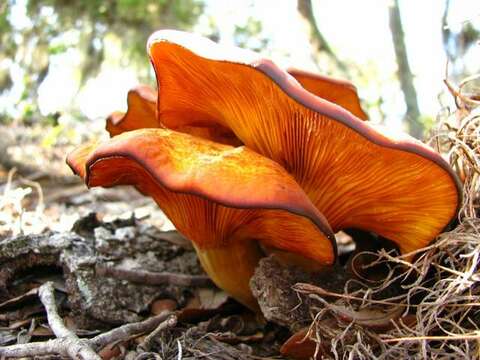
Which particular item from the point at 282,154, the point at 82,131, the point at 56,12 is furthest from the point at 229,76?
the point at 56,12

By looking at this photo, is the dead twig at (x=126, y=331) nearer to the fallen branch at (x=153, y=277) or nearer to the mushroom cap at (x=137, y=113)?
the fallen branch at (x=153, y=277)

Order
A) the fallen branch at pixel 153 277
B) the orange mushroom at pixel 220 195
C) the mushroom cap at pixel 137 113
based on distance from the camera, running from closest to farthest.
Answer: the orange mushroom at pixel 220 195 < the fallen branch at pixel 153 277 < the mushroom cap at pixel 137 113

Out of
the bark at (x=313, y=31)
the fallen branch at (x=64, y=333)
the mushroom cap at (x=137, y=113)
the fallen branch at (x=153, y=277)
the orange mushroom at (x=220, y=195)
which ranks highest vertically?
the bark at (x=313, y=31)

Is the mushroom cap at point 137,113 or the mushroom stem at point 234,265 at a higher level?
the mushroom cap at point 137,113

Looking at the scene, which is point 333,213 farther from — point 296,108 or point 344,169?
point 296,108

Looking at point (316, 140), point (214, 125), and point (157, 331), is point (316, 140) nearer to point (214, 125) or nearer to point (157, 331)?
point (214, 125)

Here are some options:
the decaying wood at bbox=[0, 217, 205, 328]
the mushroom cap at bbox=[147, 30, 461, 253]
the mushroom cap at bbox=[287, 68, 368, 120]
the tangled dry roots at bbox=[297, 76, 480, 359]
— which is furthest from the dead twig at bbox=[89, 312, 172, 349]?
the mushroom cap at bbox=[287, 68, 368, 120]

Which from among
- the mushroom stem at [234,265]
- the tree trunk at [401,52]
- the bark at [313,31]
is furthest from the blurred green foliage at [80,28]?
the mushroom stem at [234,265]

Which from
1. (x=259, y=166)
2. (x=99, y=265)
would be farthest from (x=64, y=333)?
(x=259, y=166)
